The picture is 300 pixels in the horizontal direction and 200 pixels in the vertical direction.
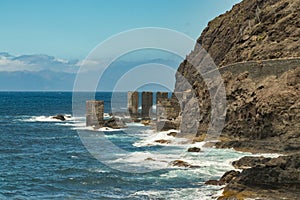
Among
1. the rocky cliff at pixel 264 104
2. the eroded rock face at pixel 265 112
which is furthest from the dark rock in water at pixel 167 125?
the eroded rock face at pixel 265 112

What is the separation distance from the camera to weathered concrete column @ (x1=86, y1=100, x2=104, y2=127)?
7044cm

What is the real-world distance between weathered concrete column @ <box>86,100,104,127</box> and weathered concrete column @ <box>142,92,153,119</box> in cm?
1769

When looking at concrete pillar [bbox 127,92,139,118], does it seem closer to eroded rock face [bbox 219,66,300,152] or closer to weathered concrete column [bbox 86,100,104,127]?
weathered concrete column [bbox 86,100,104,127]

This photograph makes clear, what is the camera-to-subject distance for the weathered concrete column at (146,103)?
293 feet

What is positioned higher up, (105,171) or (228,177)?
(228,177)

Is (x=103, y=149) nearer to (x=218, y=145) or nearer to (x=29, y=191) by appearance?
(x=218, y=145)

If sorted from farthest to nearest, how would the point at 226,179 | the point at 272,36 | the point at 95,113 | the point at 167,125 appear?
the point at 95,113 → the point at 167,125 → the point at 272,36 → the point at 226,179

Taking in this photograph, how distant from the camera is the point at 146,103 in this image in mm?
90062

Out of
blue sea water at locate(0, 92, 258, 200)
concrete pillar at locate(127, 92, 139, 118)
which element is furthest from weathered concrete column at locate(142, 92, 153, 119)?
blue sea water at locate(0, 92, 258, 200)

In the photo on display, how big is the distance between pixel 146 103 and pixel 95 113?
19.7m

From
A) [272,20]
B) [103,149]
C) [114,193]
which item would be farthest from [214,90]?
[114,193]

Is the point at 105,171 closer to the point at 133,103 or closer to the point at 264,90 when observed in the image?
the point at 264,90

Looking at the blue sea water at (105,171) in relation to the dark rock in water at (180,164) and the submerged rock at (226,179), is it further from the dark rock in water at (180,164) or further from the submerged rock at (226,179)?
the submerged rock at (226,179)

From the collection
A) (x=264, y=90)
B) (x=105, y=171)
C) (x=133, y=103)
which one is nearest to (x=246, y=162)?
(x=105, y=171)
